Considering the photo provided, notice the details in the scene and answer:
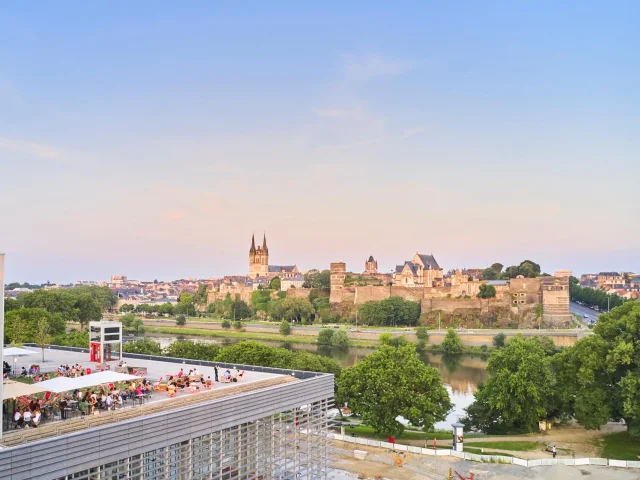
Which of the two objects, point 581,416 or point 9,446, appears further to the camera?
point 581,416

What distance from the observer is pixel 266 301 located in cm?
13512

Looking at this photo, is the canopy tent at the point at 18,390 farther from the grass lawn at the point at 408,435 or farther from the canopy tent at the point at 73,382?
the grass lawn at the point at 408,435

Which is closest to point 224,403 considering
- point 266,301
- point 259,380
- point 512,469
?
point 259,380

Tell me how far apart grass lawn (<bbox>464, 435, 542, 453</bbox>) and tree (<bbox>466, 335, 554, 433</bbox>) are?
2.38 meters

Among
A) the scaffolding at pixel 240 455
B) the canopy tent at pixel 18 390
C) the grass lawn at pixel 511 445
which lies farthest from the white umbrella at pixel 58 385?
the grass lawn at pixel 511 445

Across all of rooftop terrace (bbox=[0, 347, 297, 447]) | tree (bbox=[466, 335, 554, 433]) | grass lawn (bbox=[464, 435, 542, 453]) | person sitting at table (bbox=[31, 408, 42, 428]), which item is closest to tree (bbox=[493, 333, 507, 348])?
tree (bbox=[466, 335, 554, 433])

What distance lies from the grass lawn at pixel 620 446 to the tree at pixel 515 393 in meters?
3.21

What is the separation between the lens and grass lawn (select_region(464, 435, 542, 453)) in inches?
1113

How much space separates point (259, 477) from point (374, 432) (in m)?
13.4

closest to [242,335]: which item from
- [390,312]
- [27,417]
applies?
[390,312]

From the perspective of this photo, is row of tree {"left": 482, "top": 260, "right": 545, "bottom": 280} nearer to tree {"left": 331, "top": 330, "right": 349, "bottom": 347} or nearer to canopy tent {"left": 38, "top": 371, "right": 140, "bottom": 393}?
tree {"left": 331, "top": 330, "right": 349, "bottom": 347}

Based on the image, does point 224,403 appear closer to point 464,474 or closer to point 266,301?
point 464,474

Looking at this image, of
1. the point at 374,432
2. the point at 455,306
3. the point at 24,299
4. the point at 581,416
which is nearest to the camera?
the point at 581,416

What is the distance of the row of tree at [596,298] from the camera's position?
11169 cm
